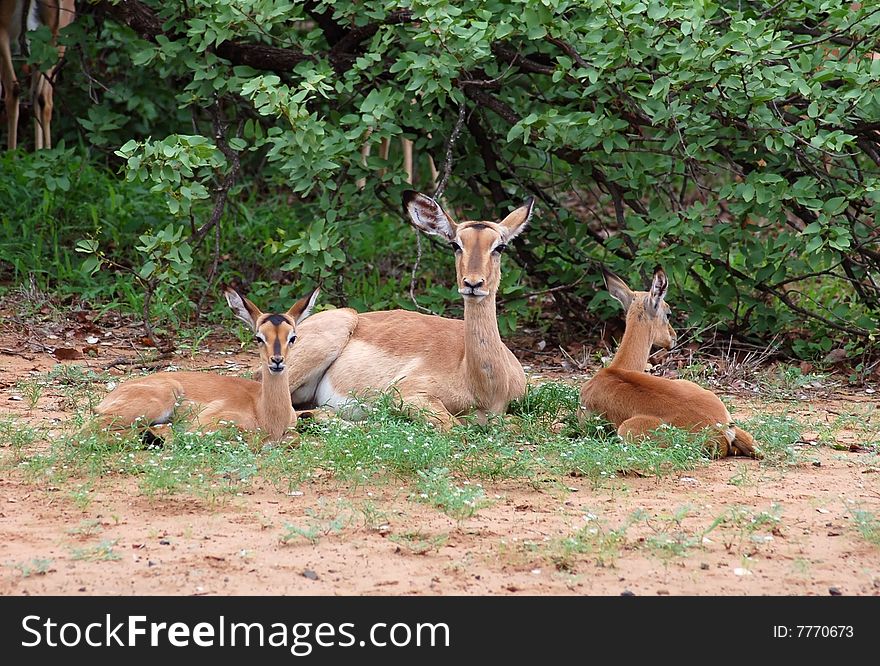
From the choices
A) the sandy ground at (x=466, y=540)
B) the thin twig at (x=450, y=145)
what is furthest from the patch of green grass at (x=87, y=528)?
the thin twig at (x=450, y=145)

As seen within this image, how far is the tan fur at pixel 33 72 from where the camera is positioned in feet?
36.4

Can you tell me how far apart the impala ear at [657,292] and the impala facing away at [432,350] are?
2.53ft

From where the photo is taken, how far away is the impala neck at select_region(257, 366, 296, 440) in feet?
20.1

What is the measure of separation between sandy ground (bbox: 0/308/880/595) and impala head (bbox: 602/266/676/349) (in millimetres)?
1341

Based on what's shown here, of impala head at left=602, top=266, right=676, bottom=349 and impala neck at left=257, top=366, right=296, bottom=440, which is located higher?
impala head at left=602, top=266, right=676, bottom=349

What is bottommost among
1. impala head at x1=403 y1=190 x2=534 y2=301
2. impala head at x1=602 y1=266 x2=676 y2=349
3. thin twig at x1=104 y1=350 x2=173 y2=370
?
thin twig at x1=104 y1=350 x2=173 y2=370

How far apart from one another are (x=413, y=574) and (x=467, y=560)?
0.80 feet

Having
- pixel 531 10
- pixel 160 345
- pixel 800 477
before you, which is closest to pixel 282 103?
pixel 531 10

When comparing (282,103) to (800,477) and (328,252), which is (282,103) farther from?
(800,477)

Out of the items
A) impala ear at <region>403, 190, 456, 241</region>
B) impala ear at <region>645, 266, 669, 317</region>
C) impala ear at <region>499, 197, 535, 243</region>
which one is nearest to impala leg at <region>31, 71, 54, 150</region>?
impala ear at <region>403, 190, 456, 241</region>

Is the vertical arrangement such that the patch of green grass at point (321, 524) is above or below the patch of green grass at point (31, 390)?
above

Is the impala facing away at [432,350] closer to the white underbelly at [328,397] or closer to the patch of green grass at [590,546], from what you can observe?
the white underbelly at [328,397]

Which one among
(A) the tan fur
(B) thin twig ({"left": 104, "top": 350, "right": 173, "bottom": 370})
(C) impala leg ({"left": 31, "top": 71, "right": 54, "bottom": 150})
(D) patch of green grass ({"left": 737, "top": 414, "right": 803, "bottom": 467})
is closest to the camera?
(D) patch of green grass ({"left": 737, "top": 414, "right": 803, "bottom": 467})

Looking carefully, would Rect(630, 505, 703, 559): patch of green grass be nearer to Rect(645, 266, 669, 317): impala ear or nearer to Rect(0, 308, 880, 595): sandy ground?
Rect(0, 308, 880, 595): sandy ground
